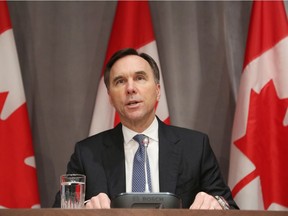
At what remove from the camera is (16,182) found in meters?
3.30

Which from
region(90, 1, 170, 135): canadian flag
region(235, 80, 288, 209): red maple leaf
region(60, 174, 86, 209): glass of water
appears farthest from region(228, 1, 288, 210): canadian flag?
region(60, 174, 86, 209): glass of water

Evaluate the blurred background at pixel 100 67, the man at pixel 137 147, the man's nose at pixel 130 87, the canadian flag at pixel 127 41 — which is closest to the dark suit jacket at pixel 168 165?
the man at pixel 137 147

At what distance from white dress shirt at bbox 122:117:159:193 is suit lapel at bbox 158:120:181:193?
0.03 meters

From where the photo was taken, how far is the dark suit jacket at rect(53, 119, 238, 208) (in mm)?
2637

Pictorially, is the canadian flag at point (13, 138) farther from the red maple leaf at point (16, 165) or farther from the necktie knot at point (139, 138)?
the necktie knot at point (139, 138)

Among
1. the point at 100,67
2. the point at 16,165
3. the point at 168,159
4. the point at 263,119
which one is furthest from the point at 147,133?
the point at 100,67

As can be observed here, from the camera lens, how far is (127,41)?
11.5 ft

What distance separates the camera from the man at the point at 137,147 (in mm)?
2646

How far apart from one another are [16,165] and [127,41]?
41.8 inches

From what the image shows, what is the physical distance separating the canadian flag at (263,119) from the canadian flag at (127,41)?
0.52 m

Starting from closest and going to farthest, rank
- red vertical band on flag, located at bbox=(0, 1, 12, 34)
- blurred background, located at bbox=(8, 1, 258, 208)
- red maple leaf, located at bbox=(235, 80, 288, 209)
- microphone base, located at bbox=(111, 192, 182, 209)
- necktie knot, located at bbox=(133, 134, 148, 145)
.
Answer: microphone base, located at bbox=(111, 192, 182, 209) → necktie knot, located at bbox=(133, 134, 148, 145) → red maple leaf, located at bbox=(235, 80, 288, 209) → red vertical band on flag, located at bbox=(0, 1, 12, 34) → blurred background, located at bbox=(8, 1, 258, 208)

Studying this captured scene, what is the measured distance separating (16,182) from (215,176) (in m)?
1.32

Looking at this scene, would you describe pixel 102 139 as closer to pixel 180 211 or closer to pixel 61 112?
pixel 61 112

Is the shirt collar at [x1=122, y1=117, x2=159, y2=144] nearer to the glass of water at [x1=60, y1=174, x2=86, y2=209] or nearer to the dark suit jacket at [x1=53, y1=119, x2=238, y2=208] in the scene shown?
the dark suit jacket at [x1=53, y1=119, x2=238, y2=208]
